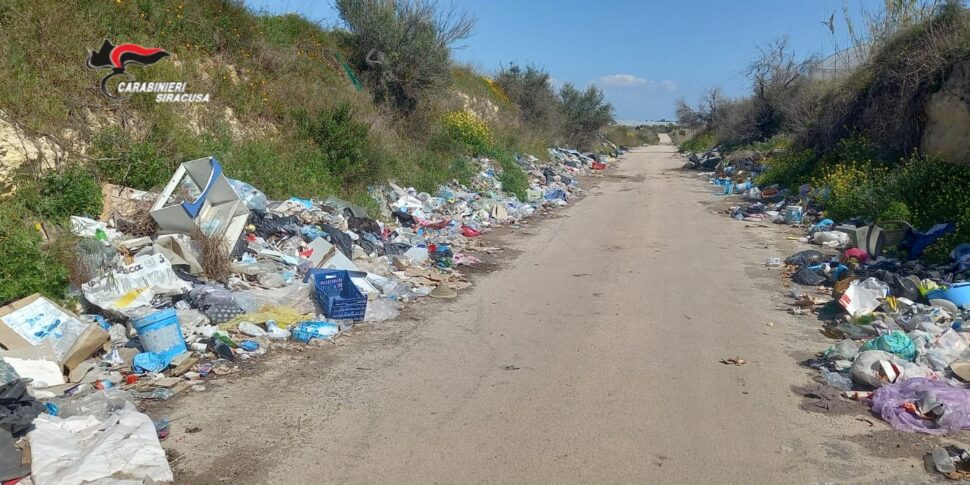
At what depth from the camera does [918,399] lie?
454cm

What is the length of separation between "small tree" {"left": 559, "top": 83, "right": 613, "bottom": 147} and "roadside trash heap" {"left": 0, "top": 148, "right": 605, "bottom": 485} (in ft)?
95.9

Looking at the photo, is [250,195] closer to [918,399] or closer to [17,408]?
[17,408]

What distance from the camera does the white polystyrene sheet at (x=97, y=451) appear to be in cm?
359

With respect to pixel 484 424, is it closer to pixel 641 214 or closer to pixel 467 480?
pixel 467 480

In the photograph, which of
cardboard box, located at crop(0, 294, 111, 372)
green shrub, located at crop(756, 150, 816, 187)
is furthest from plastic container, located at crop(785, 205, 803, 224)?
cardboard box, located at crop(0, 294, 111, 372)

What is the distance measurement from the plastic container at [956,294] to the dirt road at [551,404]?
138 cm

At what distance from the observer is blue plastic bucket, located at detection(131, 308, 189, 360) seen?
17.6 feet

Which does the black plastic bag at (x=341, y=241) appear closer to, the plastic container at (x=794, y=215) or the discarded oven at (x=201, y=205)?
the discarded oven at (x=201, y=205)

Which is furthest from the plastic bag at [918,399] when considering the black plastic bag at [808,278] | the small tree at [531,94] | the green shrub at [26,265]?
the small tree at [531,94]

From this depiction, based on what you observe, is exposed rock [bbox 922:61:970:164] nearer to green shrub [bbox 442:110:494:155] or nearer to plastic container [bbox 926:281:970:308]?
plastic container [bbox 926:281:970:308]

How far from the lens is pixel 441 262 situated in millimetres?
9328

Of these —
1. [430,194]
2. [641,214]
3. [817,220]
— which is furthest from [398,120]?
[817,220]

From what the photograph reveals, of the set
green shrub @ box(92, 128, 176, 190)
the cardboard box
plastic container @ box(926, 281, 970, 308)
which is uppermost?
green shrub @ box(92, 128, 176, 190)

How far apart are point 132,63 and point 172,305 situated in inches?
198
